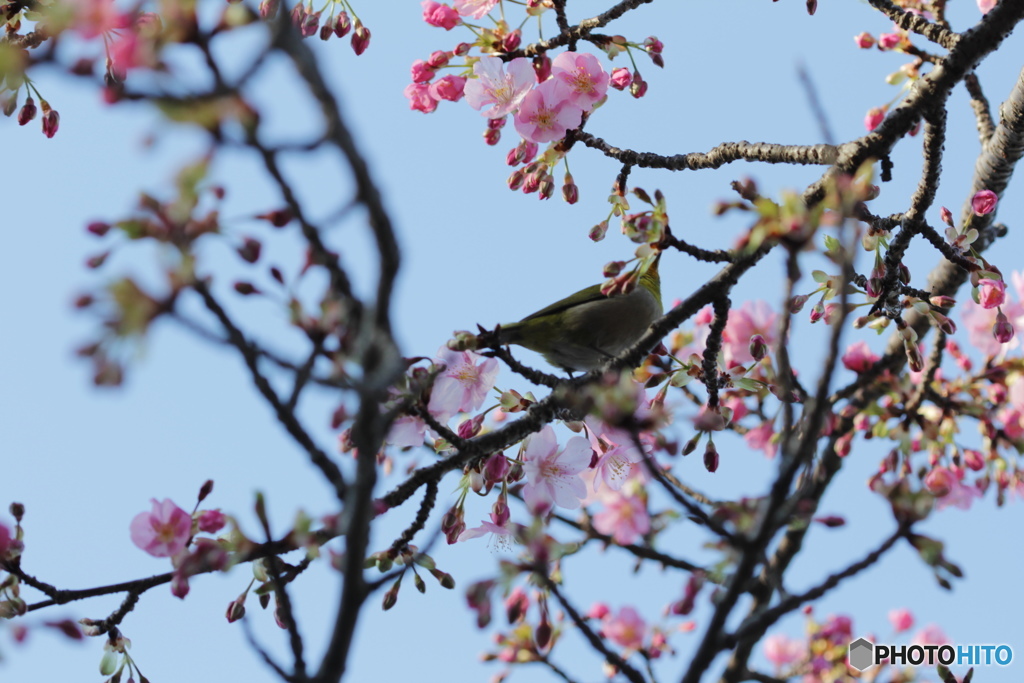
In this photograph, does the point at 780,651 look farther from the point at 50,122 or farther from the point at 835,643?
the point at 50,122

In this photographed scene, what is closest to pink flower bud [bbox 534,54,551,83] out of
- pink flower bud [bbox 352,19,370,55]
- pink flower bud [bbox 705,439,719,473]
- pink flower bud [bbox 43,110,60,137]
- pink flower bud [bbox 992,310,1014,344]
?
pink flower bud [bbox 352,19,370,55]

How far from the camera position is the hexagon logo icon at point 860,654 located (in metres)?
5.23

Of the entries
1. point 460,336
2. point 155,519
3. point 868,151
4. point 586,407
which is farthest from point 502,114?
point 586,407

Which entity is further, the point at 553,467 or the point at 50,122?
the point at 50,122

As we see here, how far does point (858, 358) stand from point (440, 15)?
331cm

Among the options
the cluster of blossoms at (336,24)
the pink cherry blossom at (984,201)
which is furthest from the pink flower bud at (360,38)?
the pink cherry blossom at (984,201)

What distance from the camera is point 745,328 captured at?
6051mm

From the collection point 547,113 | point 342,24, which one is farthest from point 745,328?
point 342,24

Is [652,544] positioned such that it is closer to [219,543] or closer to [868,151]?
[219,543]

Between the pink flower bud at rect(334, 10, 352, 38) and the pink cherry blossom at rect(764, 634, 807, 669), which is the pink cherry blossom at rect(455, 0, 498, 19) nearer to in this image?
the pink flower bud at rect(334, 10, 352, 38)

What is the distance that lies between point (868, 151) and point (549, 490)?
7.02ft

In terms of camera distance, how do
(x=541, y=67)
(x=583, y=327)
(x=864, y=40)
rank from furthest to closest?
(x=864, y=40), (x=583, y=327), (x=541, y=67)

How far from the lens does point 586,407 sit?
1.78 m

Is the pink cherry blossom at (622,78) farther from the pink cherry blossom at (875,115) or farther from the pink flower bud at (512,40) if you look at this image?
the pink cherry blossom at (875,115)
